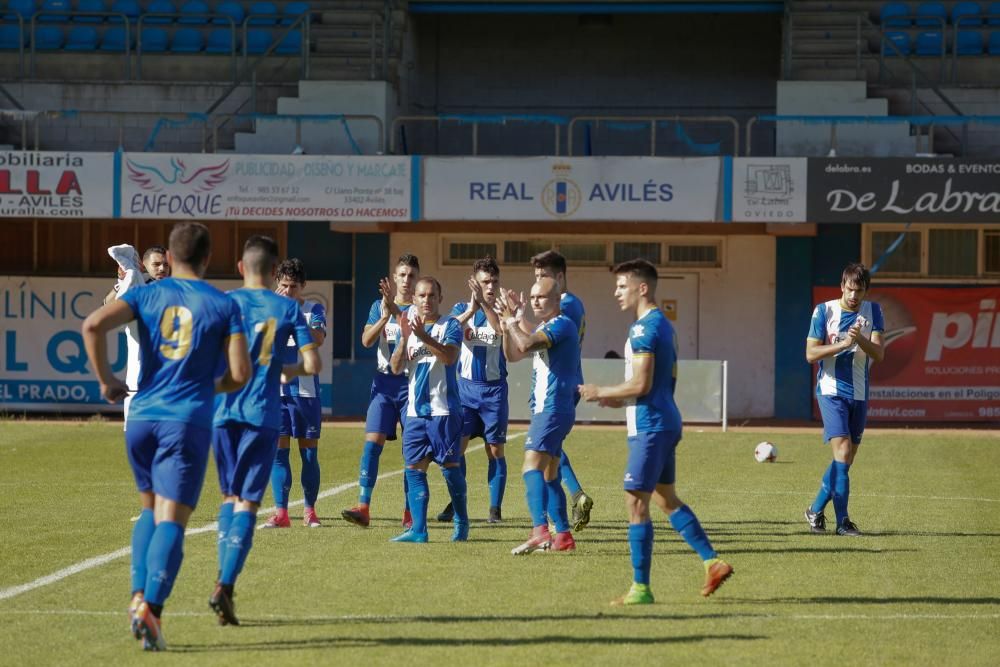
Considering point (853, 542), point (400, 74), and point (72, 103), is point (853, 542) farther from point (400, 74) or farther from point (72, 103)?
point (72, 103)

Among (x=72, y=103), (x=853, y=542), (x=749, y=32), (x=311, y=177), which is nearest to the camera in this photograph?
(x=853, y=542)

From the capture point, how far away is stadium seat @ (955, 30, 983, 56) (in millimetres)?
29719

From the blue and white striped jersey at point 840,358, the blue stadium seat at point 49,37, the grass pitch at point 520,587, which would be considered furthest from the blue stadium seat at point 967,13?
the blue and white striped jersey at point 840,358

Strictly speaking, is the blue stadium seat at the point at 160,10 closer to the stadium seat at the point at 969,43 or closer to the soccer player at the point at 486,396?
the stadium seat at the point at 969,43

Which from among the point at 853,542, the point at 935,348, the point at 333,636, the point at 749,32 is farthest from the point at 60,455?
the point at 749,32

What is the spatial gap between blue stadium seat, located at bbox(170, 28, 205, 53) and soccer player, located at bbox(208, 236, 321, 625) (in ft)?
74.5

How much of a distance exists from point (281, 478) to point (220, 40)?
2006 centimetres

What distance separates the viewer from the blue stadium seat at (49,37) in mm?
30808

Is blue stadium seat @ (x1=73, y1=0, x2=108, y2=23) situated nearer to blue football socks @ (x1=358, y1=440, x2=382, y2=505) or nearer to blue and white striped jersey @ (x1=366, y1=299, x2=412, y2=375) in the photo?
blue and white striped jersey @ (x1=366, y1=299, x2=412, y2=375)

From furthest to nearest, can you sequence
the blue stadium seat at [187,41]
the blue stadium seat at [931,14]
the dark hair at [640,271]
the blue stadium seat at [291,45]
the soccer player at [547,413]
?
1. the blue stadium seat at [187,41]
2. the blue stadium seat at [931,14]
3. the blue stadium seat at [291,45]
4. the soccer player at [547,413]
5. the dark hair at [640,271]

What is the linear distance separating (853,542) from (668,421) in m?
3.75

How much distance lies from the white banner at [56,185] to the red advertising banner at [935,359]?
41.7ft

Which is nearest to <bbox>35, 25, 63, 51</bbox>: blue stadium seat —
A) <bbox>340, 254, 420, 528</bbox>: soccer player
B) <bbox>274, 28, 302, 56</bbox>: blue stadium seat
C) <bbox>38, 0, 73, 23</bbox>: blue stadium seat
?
<bbox>38, 0, 73, 23</bbox>: blue stadium seat

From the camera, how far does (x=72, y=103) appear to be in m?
29.9
